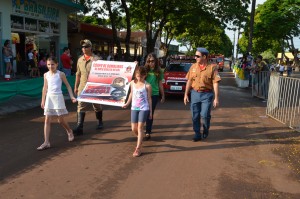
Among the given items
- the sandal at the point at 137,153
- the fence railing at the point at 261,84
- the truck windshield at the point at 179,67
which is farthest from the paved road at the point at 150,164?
the truck windshield at the point at 179,67

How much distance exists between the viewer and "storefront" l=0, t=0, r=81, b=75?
16.2 m

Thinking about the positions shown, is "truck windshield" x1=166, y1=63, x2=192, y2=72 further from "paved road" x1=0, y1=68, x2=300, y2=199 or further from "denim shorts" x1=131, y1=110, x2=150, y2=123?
"denim shorts" x1=131, y1=110, x2=150, y2=123

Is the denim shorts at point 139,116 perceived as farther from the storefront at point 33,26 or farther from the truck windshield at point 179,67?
the storefront at point 33,26

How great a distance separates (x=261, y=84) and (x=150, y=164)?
10.5m

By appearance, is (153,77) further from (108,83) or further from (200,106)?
(200,106)

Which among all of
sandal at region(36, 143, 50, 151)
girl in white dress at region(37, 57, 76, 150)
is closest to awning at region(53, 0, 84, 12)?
girl in white dress at region(37, 57, 76, 150)

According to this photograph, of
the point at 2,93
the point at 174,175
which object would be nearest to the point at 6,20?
the point at 2,93

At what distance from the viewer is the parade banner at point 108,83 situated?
6668 mm

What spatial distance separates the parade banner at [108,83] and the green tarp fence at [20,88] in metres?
3.83

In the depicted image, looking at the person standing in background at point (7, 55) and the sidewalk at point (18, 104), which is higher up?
the person standing in background at point (7, 55)

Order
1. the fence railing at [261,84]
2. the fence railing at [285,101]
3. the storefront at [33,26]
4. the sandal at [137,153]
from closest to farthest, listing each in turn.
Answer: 1. the sandal at [137,153]
2. the fence railing at [285,101]
3. the fence railing at [261,84]
4. the storefront at [33,26]

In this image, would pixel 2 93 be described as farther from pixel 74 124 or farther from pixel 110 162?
pixel 110 162

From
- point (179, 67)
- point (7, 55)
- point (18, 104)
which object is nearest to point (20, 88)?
point (18, 104)

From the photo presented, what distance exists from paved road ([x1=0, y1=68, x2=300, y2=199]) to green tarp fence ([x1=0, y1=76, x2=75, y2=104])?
4.32ft
